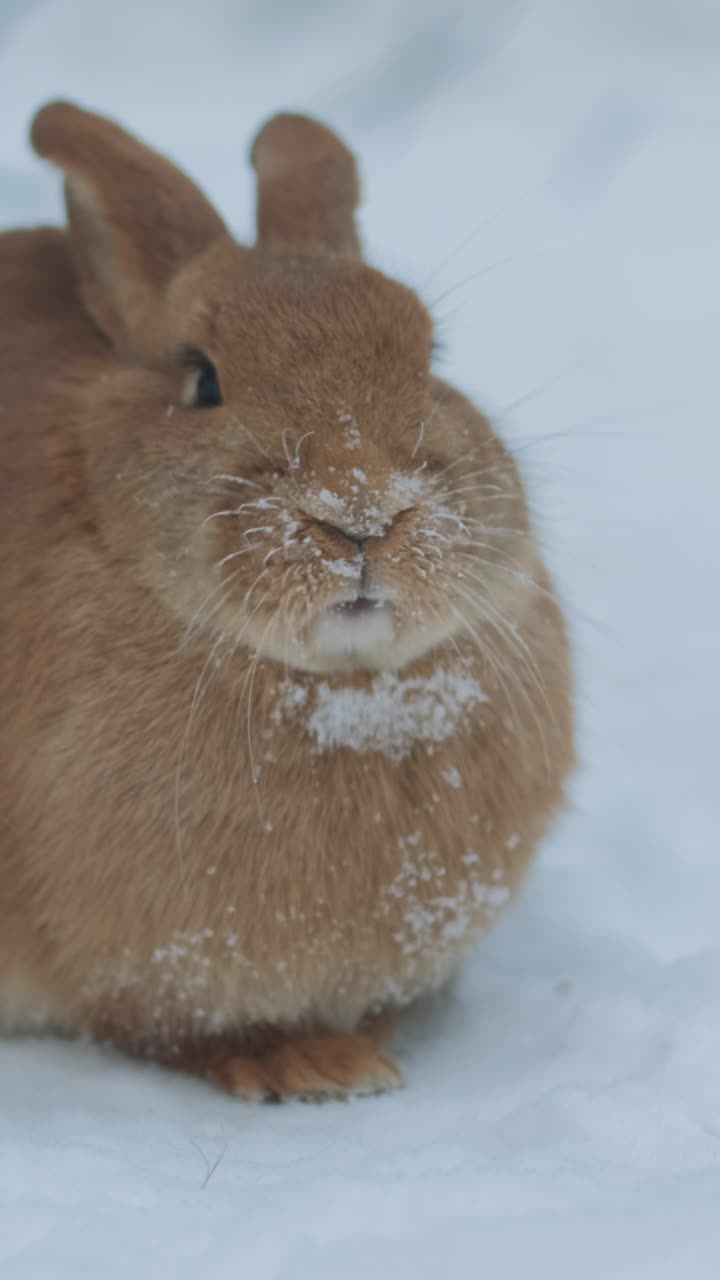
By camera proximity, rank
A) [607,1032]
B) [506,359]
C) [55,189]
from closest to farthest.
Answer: [607,1032]
[506,359]
[55,189]

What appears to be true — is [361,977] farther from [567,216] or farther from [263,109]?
[263,109]

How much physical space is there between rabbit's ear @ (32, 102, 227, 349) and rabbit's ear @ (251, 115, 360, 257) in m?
0.18

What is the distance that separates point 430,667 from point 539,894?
1165mm

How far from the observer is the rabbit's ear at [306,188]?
11.3 feet

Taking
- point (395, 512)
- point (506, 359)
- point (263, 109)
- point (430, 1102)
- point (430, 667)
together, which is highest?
point (263, 109)

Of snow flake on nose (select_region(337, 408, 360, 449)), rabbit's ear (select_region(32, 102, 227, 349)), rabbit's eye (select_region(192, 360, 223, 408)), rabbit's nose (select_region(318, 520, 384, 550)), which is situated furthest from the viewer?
rabbit's ear (select_region(32, 102, 227, 349))

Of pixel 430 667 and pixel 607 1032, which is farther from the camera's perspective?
pixel 607 1032

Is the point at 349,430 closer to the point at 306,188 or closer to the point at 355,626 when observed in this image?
the point at 355,626

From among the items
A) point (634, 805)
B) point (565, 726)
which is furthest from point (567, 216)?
point (565, 726)

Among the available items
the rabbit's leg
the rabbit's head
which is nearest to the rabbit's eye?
the rabbit's head

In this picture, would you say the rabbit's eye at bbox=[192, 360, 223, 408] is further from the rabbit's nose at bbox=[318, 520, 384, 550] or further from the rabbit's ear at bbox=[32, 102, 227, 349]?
the rabbit's nose at bbox=[318, 520, 384, 550]

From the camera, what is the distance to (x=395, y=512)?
243 centimetres

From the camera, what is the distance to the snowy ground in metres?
2.01

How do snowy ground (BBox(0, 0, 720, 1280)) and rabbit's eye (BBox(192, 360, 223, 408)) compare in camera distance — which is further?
rabbit's eye (BBox(192, 360, 223, 408))
